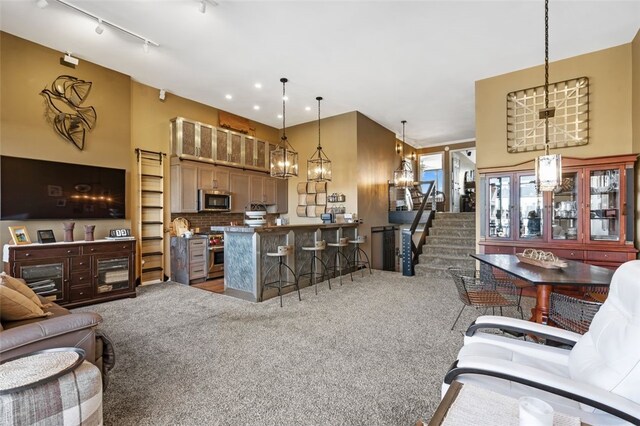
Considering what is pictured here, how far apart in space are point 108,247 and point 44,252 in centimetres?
73

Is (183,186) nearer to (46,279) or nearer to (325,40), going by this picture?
(46,279)

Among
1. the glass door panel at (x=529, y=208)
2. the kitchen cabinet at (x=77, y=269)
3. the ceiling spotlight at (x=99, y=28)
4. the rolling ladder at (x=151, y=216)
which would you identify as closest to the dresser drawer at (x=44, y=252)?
the kitchen cabinet at (x=77, y=269)

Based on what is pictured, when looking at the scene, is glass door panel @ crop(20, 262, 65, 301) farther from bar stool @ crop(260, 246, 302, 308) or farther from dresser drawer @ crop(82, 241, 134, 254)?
bar stool @ crop(260, 246, 302, 308)

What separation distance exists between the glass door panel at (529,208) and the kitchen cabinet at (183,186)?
19.3ft

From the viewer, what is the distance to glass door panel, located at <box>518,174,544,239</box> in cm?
472

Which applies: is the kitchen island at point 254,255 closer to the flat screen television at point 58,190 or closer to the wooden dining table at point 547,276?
the flat screen television at point 58,190

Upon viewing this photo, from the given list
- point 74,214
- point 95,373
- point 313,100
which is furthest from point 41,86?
point 95,373

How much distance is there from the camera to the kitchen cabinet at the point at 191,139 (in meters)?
5.92

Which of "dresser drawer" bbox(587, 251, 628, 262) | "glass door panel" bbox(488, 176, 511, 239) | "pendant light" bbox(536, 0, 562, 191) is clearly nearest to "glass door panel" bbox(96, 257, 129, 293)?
"pendant light" bbox(536, 0, 562, 191)

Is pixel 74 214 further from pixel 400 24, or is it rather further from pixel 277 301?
pixel 400 24

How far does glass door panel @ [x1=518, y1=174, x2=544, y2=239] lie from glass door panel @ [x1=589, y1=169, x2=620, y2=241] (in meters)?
0.62

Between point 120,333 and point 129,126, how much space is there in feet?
12.3

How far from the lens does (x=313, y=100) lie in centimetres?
639

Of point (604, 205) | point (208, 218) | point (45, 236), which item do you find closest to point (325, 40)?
point (208, 218)
